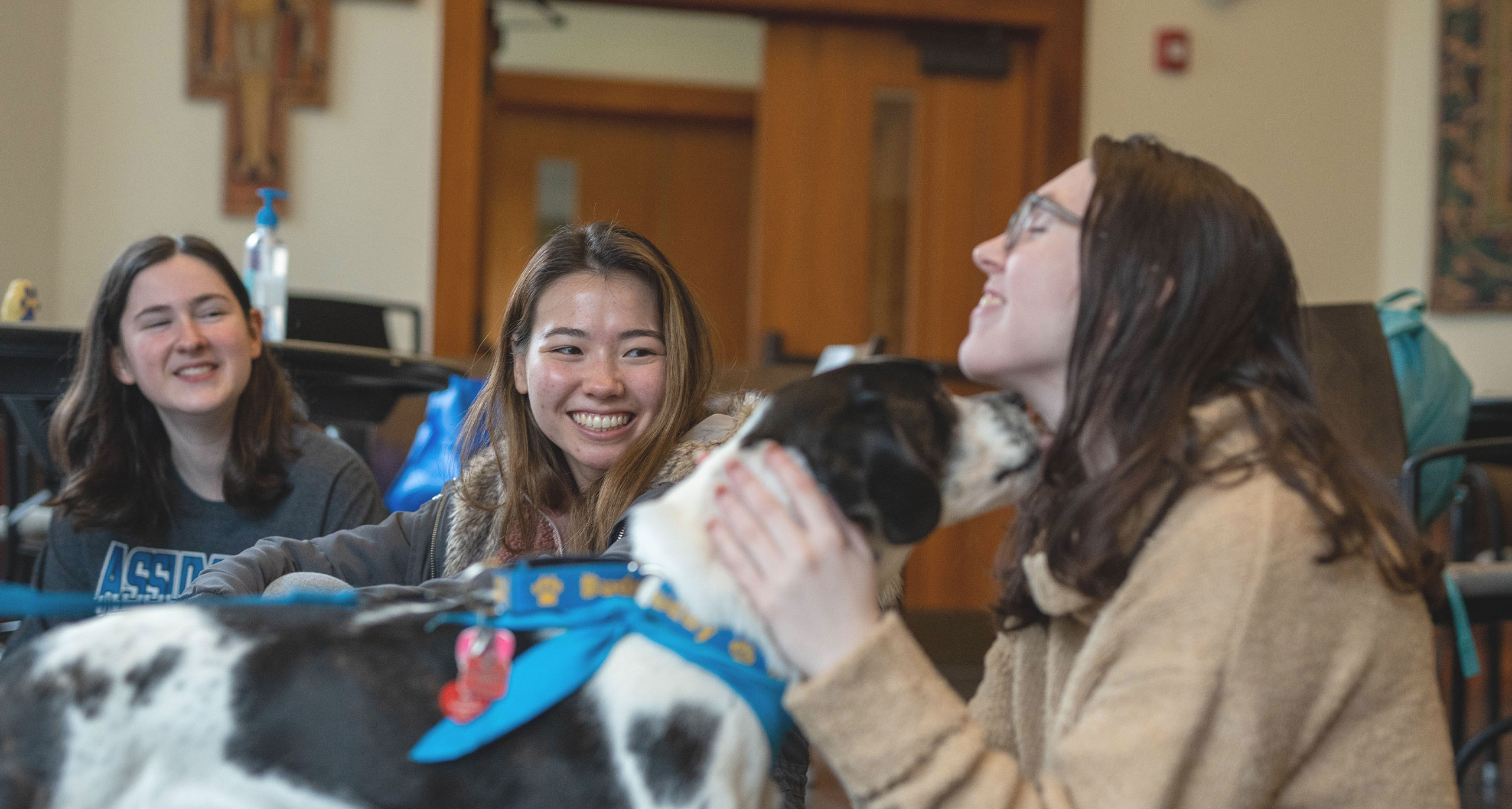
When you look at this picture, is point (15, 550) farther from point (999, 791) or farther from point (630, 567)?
point (999, 791)

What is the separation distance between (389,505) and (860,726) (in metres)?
1.72

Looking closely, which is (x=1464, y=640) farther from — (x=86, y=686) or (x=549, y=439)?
(x=86, y=686)

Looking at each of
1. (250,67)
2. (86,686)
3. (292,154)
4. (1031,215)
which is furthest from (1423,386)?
(250,67)

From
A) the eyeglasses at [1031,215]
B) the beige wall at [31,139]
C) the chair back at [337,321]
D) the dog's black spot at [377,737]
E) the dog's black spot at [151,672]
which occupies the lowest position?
the dog's black spot at [377,737]

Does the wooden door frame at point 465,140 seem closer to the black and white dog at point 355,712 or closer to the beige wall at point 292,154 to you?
the beige wall at point 292,154

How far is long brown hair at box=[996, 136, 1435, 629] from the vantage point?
1.02 m

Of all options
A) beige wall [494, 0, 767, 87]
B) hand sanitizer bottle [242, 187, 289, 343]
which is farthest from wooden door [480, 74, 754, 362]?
hand sanitizer bottle [242, 187, 289, 343]

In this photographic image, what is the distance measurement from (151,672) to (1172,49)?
15.9 feet

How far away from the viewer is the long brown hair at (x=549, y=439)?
1.58m

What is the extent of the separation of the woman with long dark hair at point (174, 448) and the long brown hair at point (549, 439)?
16.5 inches

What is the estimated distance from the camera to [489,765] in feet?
3.15

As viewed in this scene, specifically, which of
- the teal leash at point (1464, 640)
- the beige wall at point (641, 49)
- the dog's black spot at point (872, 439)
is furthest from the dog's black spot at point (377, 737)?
the beige wall at point (641, 49)

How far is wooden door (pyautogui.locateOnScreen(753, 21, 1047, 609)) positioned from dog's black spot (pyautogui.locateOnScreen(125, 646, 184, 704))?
13.2 feet

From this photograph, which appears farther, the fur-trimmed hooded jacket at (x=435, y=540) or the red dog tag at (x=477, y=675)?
the fur-trimmed hooded jacket at (x=435, y=540)
